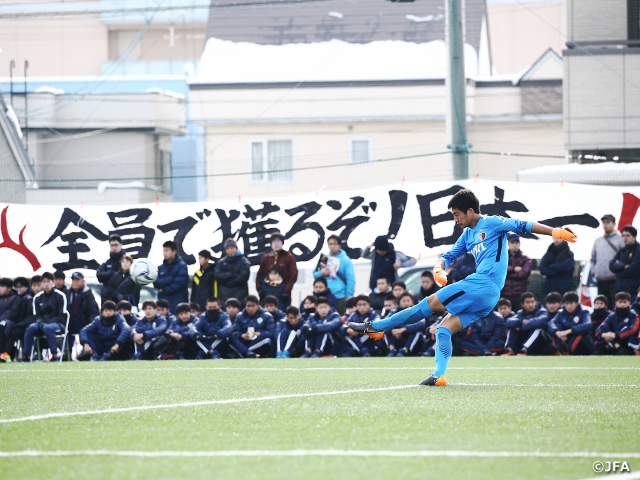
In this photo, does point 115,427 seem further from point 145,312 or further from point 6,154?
point 6,154

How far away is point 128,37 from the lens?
3944cm

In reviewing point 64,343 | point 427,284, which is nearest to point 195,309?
point 64,343

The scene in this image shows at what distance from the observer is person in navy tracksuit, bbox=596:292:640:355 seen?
42.3ft

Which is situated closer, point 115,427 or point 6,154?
point 115,427

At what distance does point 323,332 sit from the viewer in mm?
13719

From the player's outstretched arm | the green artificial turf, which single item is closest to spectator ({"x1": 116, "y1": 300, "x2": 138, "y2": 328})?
the green artificial turf

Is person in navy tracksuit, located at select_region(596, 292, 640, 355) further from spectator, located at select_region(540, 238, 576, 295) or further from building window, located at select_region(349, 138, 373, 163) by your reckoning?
building window, located at select_region(349, 138, 373, 163)

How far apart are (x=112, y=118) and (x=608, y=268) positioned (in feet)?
60.5

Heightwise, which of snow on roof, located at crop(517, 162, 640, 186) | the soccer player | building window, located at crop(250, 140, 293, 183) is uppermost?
building window, located at crop(250, 140, 293, 183)

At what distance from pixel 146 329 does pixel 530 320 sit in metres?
5.95

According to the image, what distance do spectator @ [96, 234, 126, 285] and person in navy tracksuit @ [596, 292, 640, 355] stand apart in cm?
786

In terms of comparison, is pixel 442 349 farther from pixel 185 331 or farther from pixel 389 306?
pixel 185 331

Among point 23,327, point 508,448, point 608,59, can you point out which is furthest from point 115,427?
point 608,59

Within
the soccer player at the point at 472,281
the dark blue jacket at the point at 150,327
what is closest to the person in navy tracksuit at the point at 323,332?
the dark blue jacket at the point at 150,327
